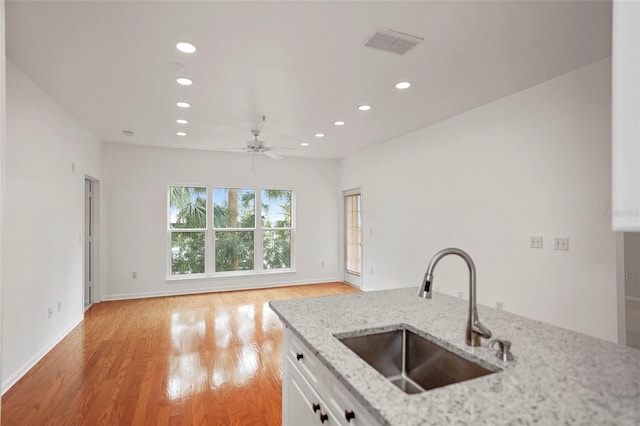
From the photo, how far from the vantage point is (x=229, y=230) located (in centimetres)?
649

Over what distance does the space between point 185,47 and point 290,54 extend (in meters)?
0.80

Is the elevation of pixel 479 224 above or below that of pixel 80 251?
above

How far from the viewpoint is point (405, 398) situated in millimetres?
939

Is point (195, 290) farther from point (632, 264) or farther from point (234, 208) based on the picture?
point (632, 264)

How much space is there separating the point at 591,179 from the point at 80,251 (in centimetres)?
Result: 592

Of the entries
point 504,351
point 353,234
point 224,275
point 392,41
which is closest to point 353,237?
point 353,234

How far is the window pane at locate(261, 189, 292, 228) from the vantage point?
681 centimetres

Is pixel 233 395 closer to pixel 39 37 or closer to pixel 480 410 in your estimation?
pixel 480 410

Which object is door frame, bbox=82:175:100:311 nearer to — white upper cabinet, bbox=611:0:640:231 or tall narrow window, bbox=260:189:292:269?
tall narrow window, bbox=260:189:292:269

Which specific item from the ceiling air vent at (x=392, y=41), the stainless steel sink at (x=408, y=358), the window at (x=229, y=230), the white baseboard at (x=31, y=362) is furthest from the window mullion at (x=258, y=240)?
the stainless steel sink at (x=408, y=358)

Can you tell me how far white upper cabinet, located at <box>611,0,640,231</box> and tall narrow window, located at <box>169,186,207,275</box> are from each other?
21.0 ft

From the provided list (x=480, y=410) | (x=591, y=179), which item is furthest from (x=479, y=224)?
(x=480, y=410)

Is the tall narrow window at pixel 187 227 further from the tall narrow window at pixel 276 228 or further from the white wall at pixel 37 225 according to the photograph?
the white wall at pixel 37 225

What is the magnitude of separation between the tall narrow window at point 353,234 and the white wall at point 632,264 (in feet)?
14.1
